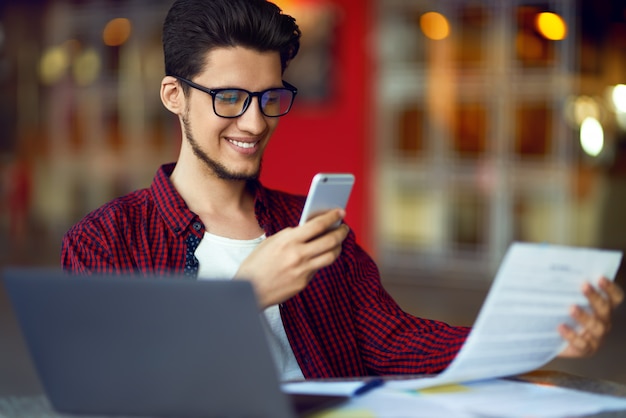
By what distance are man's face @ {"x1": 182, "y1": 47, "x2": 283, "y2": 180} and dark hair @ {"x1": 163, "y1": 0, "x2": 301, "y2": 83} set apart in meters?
0.02

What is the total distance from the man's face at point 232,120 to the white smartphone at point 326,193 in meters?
0.35

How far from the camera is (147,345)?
1117 millimetres

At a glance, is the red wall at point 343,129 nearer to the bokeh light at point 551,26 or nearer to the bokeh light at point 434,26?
the bokeh light at point 434,26

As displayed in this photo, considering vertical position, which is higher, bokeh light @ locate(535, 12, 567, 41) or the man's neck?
bokeh light @ locate(535, 12, 567, 41)

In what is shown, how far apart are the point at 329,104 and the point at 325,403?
7.03m

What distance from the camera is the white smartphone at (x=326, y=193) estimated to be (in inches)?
51.3

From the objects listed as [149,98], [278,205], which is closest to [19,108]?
[149,98]

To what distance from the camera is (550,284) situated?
1.21 meters

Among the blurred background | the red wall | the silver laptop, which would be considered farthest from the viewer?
the red wall

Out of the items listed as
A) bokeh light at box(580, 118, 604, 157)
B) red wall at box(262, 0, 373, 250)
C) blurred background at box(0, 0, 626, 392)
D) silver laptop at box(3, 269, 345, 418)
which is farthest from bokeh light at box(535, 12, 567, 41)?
silver laptop at box(3, 269, 345, 418)

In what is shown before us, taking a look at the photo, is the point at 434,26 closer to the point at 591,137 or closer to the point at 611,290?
the point at 591,137

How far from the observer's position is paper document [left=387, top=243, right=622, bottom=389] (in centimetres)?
117

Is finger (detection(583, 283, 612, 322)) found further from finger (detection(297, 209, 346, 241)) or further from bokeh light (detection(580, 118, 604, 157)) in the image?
bokeh light (detection(580, 118, 604, 157))

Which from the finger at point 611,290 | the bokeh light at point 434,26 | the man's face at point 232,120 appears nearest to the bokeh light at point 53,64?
the bokeh light at point 434,26
